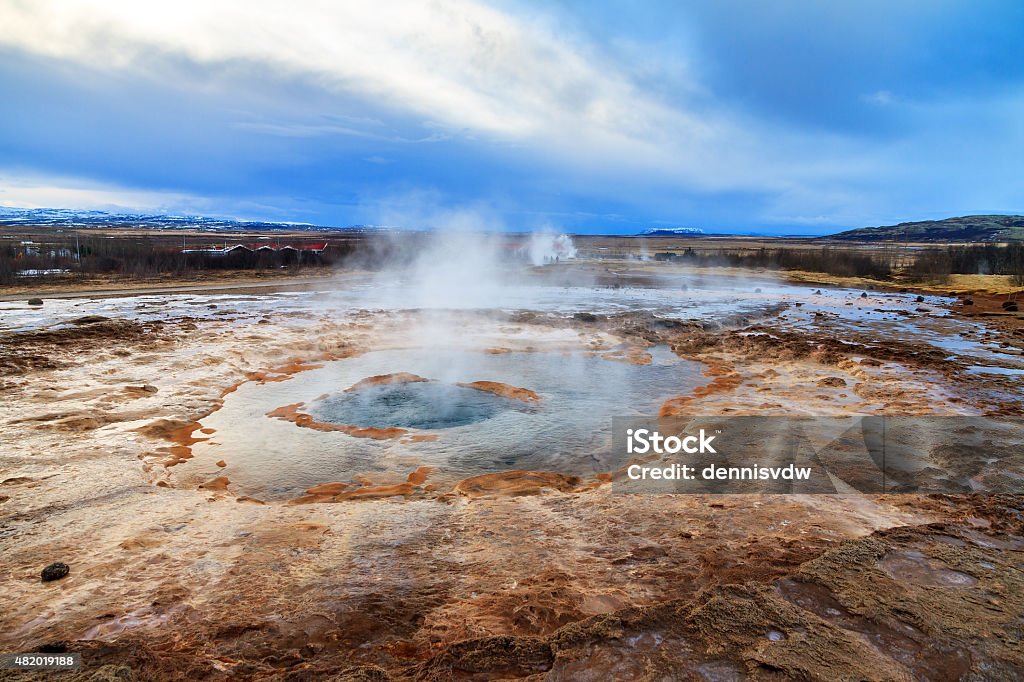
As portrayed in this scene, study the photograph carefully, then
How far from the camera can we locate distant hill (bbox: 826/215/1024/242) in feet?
320

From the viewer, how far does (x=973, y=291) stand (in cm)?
2791

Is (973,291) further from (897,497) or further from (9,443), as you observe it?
(9,443)

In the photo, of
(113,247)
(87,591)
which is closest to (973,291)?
(87,591)

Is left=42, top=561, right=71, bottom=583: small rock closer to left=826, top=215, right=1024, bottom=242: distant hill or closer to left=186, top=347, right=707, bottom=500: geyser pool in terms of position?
left=186, top=347, right=707, bottom=500: geyser pool

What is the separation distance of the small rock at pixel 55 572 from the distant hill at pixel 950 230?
117 metres

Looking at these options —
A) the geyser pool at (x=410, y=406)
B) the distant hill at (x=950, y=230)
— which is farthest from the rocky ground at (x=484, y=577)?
the distant hill at (x=950, y=230)

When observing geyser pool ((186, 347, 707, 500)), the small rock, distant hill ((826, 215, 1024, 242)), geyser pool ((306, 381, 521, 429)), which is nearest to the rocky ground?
the small rock

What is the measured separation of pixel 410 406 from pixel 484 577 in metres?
4.62

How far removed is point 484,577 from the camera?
11.9ft

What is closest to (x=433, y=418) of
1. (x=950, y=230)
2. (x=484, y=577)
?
(x=484, y=577)

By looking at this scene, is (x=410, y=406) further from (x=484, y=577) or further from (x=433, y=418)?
(x=484, y=577)

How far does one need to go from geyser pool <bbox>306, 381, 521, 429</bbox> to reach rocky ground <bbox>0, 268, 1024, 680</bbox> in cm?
189

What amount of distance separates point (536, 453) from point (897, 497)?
3514 millimetres

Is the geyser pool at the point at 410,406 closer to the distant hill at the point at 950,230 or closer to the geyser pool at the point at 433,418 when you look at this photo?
the geyser pool at the point at 433,418
